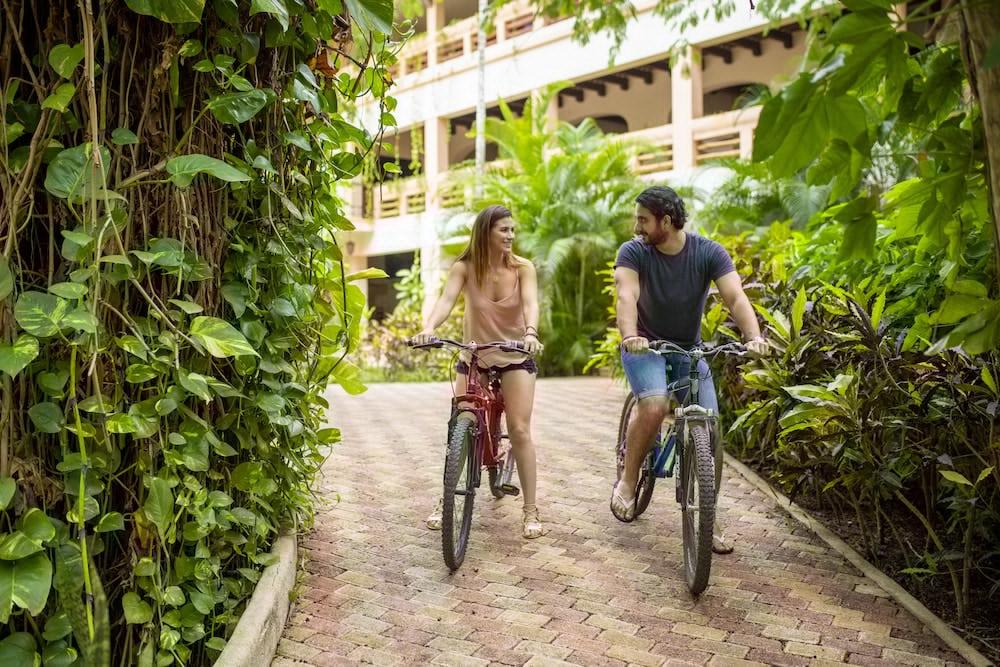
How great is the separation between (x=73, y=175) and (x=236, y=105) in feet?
1.90

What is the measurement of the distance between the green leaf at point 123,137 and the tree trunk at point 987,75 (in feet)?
7.25

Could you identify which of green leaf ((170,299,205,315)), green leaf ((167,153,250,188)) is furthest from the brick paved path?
green leaf ((167,153,250,188))

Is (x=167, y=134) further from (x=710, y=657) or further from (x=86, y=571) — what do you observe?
(x=710, y=657)

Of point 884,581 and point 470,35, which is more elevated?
point 470,35

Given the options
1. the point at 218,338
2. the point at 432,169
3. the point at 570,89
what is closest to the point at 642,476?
the point at 218,338

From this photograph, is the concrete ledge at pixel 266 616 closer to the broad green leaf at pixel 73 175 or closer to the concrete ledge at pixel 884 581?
the broad green leaf at pixel 73 175

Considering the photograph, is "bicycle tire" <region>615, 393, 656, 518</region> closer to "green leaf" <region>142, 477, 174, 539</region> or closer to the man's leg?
the man's leg

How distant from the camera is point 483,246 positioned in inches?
190

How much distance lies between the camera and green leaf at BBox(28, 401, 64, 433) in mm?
2500

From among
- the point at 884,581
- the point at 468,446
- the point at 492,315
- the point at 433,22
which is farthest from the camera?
the point at 433,22

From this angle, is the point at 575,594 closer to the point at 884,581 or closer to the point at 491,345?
the point at 491,345

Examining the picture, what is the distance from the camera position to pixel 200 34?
9.65 ft

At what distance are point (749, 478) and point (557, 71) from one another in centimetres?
1507

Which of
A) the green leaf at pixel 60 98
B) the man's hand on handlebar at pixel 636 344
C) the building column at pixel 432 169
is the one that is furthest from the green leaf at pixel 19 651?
the building column at pixel 432 169
